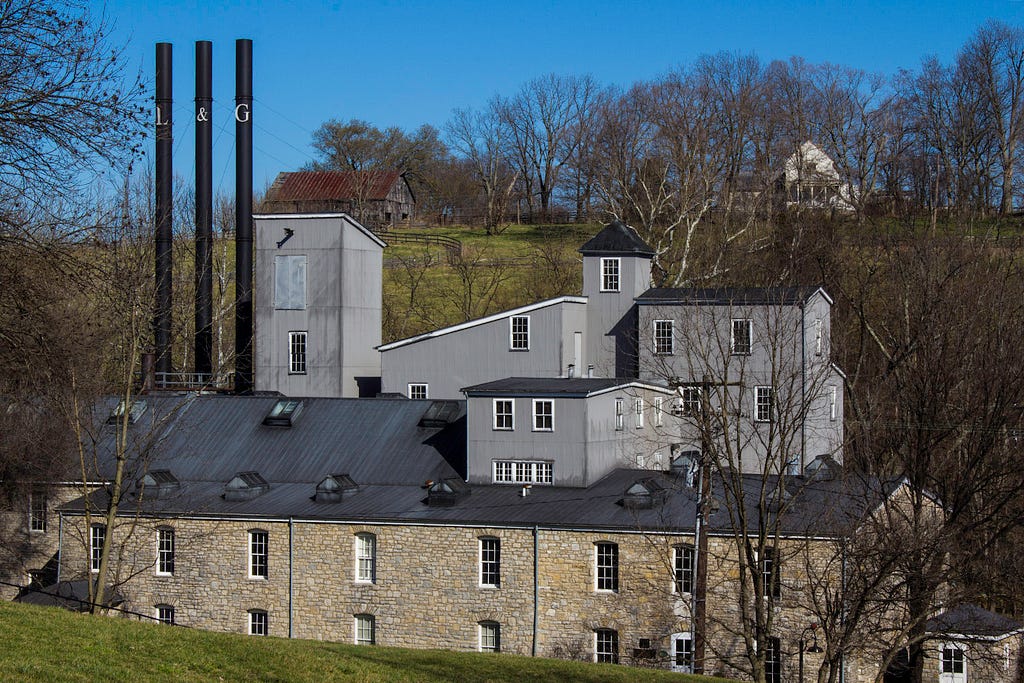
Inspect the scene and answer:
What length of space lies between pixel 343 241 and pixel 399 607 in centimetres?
1794

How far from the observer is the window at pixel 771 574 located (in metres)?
27.1

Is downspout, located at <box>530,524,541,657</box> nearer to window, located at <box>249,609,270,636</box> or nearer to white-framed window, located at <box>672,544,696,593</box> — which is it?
white-framed window, located at <box>672,544,696,593</box>

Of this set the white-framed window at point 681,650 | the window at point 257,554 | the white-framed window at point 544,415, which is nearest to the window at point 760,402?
the white-framed window at point 544,415

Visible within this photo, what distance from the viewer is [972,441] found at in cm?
3669

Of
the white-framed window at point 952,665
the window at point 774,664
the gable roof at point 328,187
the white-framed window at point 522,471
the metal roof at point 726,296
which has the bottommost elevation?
the white-framed window at point 952,665

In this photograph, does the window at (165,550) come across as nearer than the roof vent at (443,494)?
No

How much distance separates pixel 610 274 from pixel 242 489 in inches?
670

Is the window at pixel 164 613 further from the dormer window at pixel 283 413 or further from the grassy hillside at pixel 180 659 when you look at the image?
the grassy hillside at pixel 180 659

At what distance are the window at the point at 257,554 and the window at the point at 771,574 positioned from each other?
47.3ft

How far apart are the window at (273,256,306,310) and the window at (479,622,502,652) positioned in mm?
18477

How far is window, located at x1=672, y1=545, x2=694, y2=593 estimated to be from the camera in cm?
3073

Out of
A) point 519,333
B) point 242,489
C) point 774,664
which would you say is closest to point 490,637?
point 774,664

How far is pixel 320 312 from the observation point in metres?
46.3

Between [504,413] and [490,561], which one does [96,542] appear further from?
[504,413]
